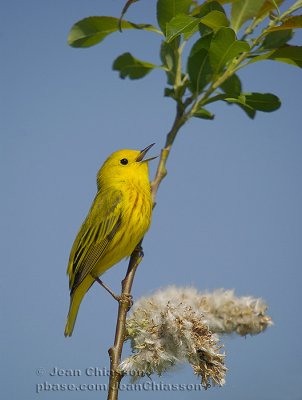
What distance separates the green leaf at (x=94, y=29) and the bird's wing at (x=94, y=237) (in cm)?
124

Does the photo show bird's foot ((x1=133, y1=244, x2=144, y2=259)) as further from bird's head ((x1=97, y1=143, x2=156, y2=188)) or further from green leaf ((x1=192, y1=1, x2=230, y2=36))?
green leaf ((x1=192, y1=1, x2=230, y2=36))

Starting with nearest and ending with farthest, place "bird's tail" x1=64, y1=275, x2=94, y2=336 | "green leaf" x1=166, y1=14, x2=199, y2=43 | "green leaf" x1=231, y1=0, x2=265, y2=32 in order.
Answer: "green leaf" x1=166, y1=14, x2=199, y2=43, "green leaf" x1=231, y1=0, x2=265, y2=32, "bird's tail" x1=64, y1=275, x2=94, y2=336

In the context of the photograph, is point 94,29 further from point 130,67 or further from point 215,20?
point 215,20

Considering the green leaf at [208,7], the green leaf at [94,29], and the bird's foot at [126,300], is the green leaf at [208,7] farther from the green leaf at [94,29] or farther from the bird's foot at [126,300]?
the bird's foot at [126,300]

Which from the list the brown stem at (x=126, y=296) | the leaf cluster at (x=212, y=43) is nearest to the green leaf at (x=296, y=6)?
the leaf cluster at (x=212, y=43)

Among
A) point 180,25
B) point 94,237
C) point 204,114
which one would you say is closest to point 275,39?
point 204,114

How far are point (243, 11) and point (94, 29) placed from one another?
0.98 metres

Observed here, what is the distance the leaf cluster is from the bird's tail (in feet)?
5.30

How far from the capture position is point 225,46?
314 cm

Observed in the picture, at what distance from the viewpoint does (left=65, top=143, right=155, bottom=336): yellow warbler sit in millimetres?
4141

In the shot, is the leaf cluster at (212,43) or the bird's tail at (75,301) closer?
the leaf cluster at (212,43)

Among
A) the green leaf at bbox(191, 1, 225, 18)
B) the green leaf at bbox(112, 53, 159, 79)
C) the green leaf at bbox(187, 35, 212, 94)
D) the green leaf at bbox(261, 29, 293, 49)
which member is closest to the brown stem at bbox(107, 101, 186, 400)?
the green leaf at bbox(187, 35, 212, 94)

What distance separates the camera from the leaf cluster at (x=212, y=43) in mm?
3186

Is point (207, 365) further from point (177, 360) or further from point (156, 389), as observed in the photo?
point (156, 389)
